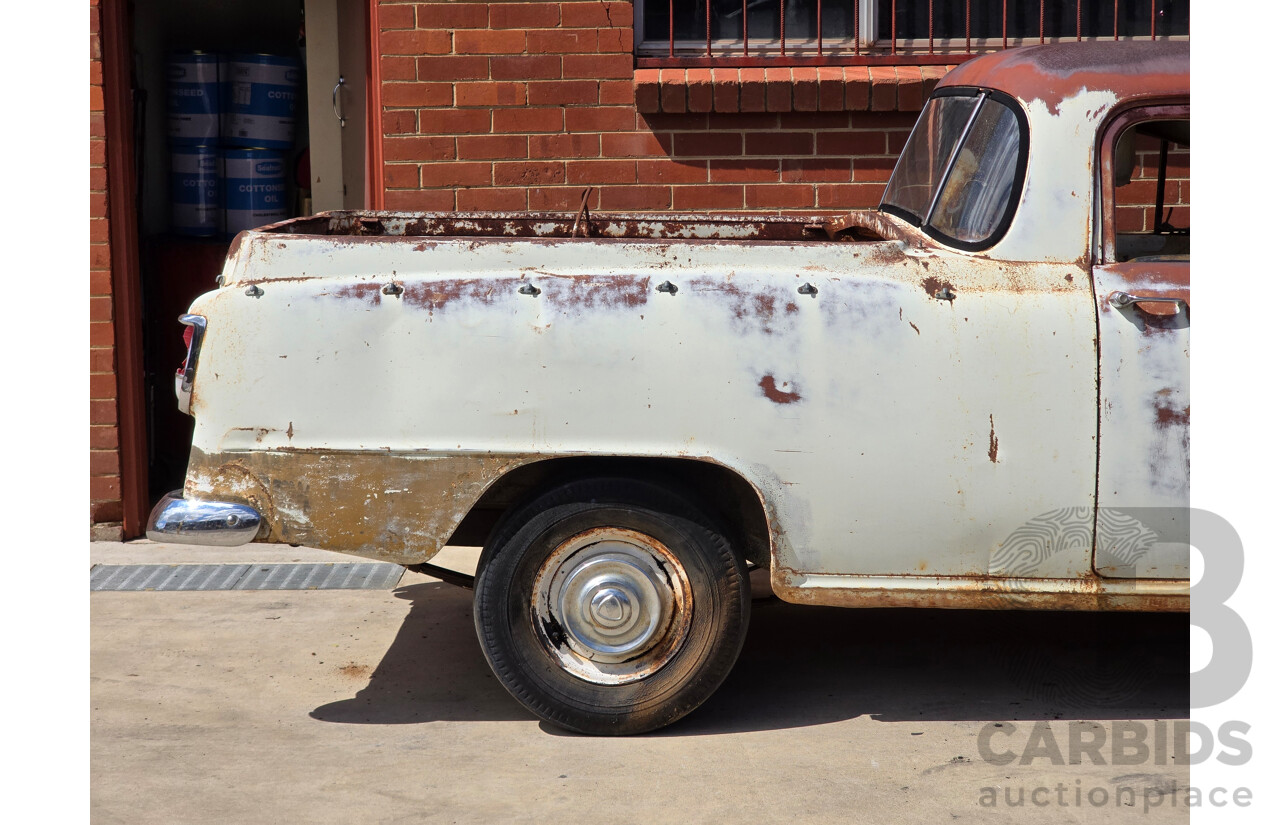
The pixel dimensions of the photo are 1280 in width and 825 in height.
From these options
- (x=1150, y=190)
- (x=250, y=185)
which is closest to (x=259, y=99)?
(x=250, y=185)

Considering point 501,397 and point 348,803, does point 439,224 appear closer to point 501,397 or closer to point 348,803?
point 501,397

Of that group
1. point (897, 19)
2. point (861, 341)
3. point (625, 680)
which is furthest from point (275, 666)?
point (897, 19)

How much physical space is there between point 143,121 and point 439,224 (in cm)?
260

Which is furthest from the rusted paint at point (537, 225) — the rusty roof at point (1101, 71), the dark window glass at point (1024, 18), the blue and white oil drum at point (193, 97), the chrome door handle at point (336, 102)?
the blue and white oil drum at point (193, 97)

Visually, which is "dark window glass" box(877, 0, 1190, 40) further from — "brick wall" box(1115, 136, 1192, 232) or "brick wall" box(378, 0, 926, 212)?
"brick wall" box(1115, 136, 1192, 232)

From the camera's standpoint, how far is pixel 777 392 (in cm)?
357

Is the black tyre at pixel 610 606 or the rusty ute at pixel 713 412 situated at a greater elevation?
the rusty ute at pixel 713 412

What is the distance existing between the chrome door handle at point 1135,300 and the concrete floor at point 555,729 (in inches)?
48.9

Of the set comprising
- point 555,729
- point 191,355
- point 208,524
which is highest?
point 191,355

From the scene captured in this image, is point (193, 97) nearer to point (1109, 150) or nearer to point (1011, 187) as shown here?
point (1011, 187)

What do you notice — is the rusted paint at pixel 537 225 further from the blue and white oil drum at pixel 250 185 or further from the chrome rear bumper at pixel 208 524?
the blue and white oil drum at pixel 250 185

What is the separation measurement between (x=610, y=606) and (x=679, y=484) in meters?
0.40

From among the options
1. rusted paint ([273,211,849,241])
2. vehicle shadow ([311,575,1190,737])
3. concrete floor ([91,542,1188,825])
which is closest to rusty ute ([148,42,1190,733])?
concrete floor ([91,542,1188,825])

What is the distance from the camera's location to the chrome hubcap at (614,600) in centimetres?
370
